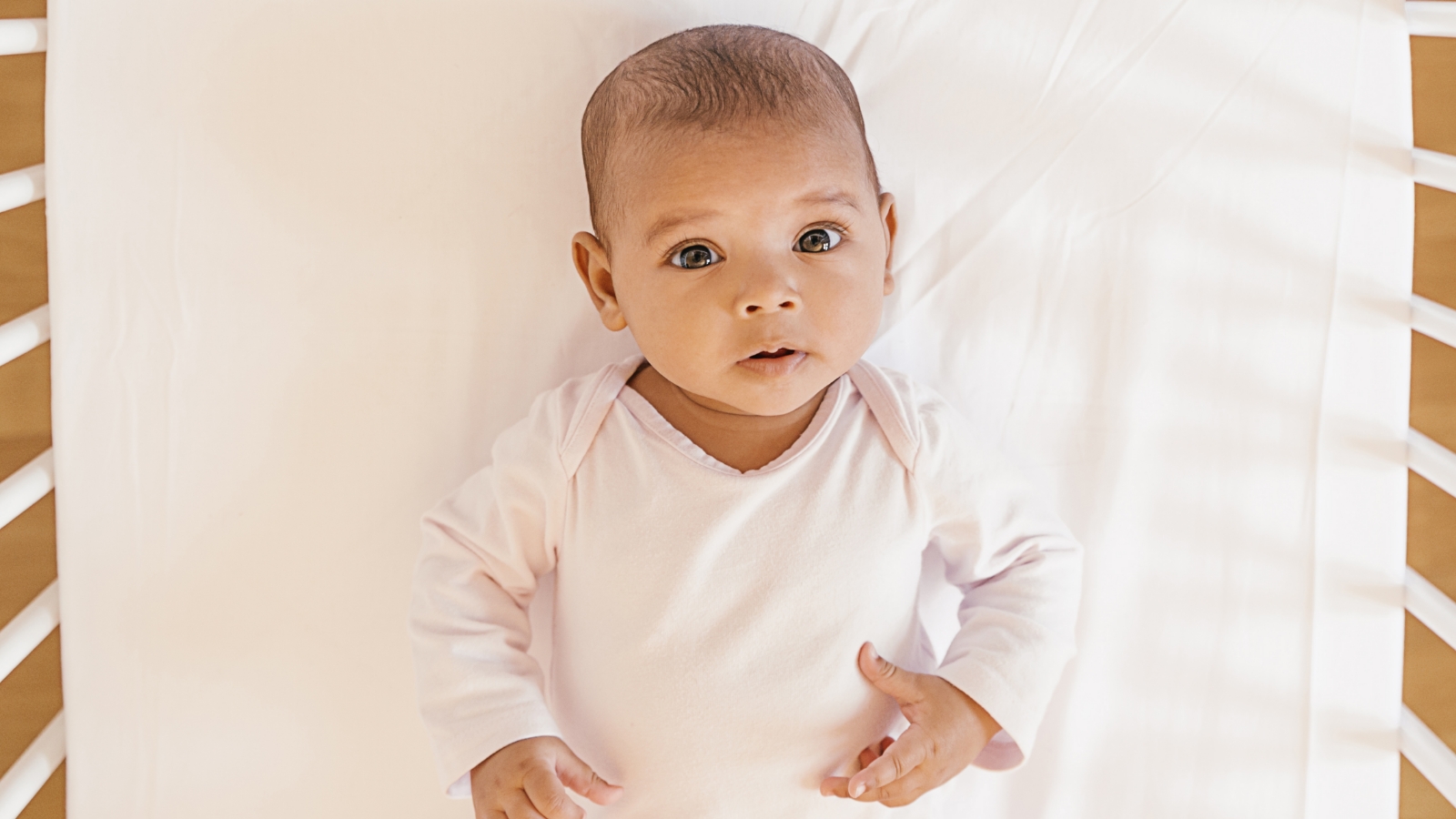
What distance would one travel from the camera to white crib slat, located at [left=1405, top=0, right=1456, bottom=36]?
2.93 feet

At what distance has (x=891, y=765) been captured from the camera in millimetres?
825

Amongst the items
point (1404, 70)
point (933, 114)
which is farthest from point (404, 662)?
point (1404, 70)

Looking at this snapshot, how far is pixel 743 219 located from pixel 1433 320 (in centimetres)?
64

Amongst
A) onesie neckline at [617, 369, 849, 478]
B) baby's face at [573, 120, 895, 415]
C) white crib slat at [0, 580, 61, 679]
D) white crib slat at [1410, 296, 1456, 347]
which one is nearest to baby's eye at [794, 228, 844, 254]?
baby's face at [573, 120, 895, 415]

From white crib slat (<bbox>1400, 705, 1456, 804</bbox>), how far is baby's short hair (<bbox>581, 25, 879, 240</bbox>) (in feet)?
2.24

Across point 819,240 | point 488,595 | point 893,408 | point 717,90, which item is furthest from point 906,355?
point 488,595

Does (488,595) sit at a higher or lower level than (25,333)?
lower

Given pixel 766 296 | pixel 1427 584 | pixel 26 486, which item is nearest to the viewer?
pixel 766 296

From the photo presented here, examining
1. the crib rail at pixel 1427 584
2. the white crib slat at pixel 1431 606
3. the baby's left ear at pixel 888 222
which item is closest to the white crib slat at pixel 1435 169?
the crib rail at pixel 1427 584

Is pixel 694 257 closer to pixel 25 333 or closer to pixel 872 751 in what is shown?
pixel 872 751

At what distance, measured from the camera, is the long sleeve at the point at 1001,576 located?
33.7 inches

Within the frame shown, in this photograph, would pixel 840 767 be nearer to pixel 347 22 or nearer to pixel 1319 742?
pixel 1319 742

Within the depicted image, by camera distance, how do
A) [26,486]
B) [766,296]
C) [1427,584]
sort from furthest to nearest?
Result: 1. [1427,584]
2. [26,486]
3. [766,296]

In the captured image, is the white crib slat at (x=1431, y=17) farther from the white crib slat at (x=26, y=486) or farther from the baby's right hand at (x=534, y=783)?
the white crib slat at (x=26, y=486)
